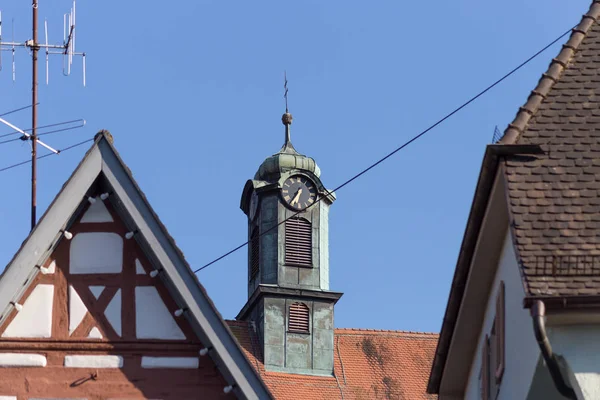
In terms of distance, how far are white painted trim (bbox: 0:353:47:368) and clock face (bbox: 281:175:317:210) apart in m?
41.3

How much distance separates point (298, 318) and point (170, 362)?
135 ft

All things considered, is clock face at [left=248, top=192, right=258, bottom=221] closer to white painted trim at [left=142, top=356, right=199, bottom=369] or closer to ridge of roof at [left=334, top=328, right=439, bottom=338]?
ridge of roof at [left=334, top=328, right=439, bottom=338]

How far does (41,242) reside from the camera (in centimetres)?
1612

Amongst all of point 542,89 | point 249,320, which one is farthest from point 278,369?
point 542,89

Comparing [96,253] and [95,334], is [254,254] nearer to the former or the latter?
[96,253]

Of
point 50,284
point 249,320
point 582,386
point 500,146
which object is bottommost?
point 582,386

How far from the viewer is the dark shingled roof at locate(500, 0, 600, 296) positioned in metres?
15.3

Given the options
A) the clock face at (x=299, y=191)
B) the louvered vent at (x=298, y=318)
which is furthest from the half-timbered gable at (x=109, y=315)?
the clock face at (x=299, y=191)

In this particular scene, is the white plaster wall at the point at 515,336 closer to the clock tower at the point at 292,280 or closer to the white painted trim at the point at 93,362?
the white painted trim at the point at 93,362

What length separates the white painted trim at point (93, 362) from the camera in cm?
1596

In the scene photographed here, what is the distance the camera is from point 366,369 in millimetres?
55531

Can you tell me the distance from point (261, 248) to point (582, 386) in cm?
4226

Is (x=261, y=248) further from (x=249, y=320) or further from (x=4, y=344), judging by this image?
(x=4, y=344)

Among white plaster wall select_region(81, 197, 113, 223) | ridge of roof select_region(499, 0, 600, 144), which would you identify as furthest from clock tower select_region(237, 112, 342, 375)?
white plaster wall select_region(81, 197, 113, 223)
